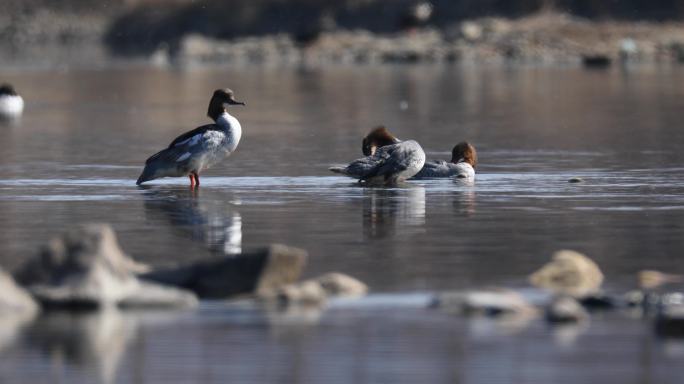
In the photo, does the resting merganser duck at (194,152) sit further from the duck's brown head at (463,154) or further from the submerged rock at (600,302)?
the submerged rock at (600,302)

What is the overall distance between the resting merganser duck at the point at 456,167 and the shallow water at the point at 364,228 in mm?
240

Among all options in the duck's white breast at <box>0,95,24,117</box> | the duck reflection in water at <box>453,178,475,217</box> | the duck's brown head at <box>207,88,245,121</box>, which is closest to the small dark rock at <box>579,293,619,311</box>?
the duck reflection in water at <box>453,178,475,217</box>

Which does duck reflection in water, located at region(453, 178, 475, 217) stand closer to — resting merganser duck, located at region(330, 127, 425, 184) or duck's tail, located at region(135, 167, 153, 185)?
resting merganser duck, located at region(330, 127, 425, 184)

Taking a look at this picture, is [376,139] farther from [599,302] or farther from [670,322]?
[670,322]

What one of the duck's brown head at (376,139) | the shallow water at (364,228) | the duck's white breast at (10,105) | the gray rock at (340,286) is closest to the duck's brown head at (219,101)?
the shallow water at (364,228)

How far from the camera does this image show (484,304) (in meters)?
12.3

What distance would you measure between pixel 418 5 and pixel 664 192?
72604 millimetres

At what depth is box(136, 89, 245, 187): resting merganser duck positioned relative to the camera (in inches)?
819

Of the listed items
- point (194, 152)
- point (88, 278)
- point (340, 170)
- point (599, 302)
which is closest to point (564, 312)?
point (599, 302)

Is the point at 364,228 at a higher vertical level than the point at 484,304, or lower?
higher

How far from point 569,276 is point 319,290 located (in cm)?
196

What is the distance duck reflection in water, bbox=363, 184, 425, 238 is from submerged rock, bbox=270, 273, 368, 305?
3171 mm

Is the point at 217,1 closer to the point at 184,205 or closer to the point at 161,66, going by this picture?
the point at 161,66

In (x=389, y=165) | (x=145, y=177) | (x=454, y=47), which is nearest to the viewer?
(x=389, y=165)
